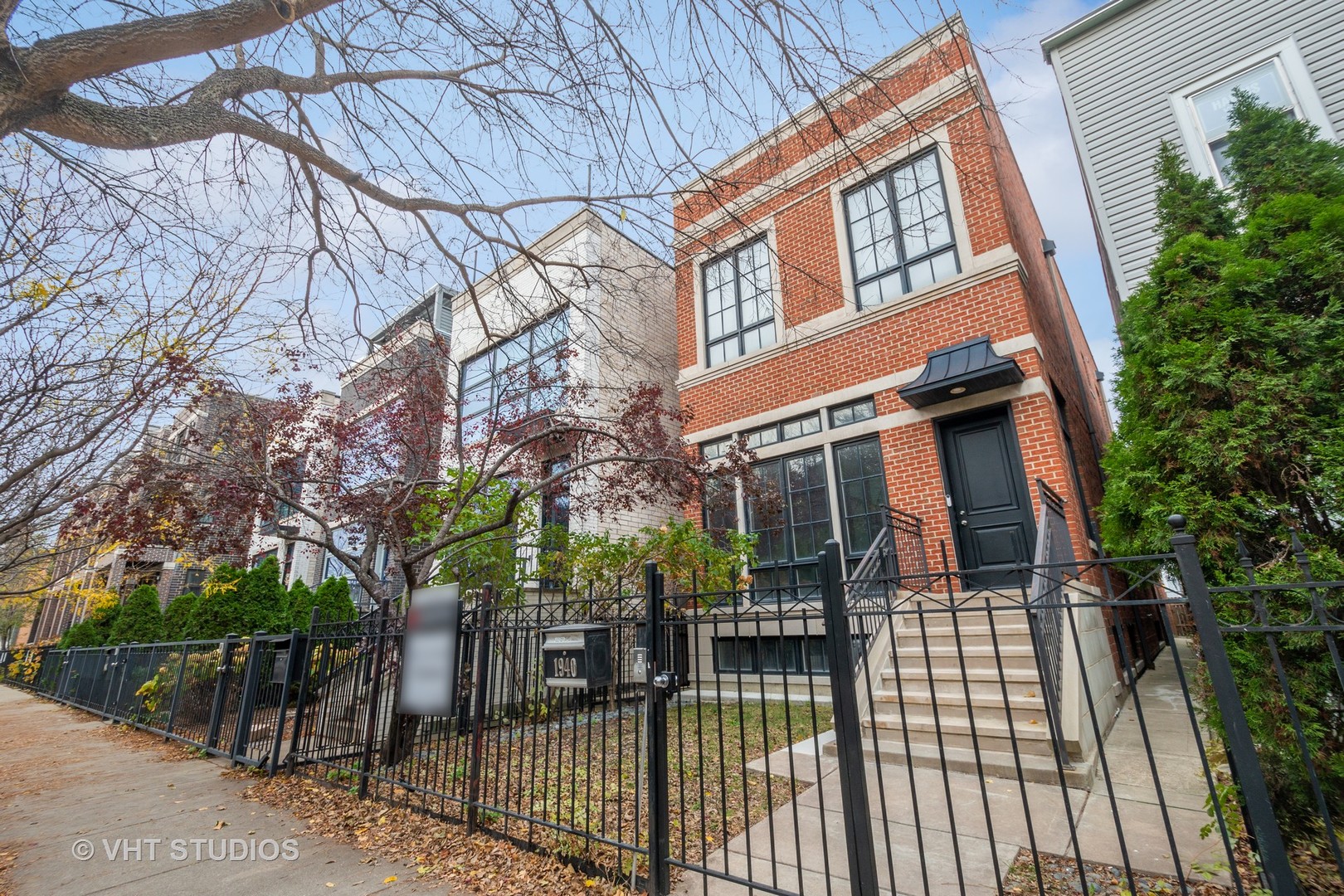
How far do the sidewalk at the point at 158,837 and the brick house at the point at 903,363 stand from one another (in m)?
4.07

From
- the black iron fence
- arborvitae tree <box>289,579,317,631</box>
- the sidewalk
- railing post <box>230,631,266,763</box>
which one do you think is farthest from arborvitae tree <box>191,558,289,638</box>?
railing post <box>230,631,266,763</box>

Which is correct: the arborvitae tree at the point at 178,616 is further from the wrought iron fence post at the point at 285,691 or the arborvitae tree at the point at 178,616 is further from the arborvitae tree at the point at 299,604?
the wrought iron fence post at the point at 285,691

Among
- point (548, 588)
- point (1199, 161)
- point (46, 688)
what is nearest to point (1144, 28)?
point (1199, 161)

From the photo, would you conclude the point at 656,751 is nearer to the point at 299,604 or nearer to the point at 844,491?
the point at 844,491

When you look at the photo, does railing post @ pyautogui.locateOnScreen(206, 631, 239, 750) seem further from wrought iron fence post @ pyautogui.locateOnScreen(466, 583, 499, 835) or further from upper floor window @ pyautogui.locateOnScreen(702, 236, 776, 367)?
upper floor window @ pyautogui.locateOnScreen(702, 236, 776, 367)

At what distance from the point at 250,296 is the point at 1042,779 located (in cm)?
863

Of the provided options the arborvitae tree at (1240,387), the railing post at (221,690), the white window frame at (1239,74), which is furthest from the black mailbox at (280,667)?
the white window frame at (1239,74)

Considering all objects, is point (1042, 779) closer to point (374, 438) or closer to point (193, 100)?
point (193, 100)

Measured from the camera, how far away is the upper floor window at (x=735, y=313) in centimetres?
1040

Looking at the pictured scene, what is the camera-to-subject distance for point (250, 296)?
633 cm

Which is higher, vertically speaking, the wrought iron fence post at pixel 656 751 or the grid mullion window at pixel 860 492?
the grid mullion window at pixel 860 492

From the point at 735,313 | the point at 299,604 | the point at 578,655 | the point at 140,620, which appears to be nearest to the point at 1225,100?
the point at 735,313

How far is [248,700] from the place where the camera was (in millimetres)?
6371

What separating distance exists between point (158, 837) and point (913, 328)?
965cm
